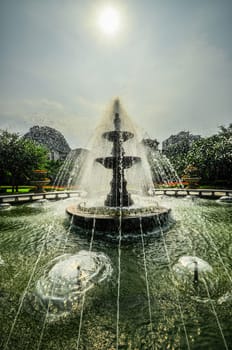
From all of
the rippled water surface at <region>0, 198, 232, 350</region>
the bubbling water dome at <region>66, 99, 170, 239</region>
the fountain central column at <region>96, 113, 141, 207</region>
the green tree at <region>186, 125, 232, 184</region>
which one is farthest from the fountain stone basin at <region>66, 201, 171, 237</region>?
the green tree at <region>186, 125, 232, 184</region>

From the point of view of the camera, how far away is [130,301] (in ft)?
14.3

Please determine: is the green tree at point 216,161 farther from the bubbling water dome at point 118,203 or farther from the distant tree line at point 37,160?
the bubbling water dome at point 118,203

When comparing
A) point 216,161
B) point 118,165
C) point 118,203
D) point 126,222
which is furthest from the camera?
point 216,161

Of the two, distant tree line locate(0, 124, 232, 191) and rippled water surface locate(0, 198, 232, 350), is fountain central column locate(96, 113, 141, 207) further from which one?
distant tree line locate(0, 124, 232, 191)

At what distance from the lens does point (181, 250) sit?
708cm

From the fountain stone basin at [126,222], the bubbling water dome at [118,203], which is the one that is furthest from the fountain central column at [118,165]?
the fountain stone basin at [126,222]

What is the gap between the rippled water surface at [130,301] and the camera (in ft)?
11.0

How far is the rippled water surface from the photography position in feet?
11.0

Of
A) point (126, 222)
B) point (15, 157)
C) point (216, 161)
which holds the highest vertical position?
point (15, 157)

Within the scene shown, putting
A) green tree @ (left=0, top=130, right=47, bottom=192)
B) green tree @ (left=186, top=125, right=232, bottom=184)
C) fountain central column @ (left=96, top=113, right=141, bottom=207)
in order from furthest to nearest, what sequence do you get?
green tree @ (left=186, top=125, right=232, bottom=184) → green tree @ (left=0, top=130, right=47, bottom=192) → fountain central column @ (left=96, top=113, right=141, bottom=207)

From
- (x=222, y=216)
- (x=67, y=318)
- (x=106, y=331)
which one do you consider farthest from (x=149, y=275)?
(x=222, y=216)

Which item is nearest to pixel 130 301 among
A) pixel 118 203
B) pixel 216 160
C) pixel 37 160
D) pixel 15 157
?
pixel 118 203

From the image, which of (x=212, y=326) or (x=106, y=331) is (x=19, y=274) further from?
(x=212, y=326)

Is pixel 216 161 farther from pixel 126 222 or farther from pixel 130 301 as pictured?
pixel 130 301
